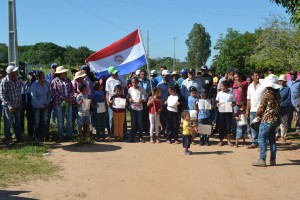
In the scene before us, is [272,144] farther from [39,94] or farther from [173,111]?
[39,94]

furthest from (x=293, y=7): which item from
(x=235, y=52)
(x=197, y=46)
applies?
(x=197, y=46)

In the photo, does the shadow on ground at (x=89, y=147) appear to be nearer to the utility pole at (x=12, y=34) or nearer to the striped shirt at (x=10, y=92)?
the striped shirt at (x=10, y=92)

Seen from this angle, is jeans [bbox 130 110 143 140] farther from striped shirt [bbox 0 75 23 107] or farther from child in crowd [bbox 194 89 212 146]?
striped shirt [bbox 0 75 23 107]

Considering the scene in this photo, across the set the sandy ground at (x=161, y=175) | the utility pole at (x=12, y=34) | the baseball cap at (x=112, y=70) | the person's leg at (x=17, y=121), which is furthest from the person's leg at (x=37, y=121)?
the baseball cap at (x=112, y=70)

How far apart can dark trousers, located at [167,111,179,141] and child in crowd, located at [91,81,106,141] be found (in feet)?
5.66

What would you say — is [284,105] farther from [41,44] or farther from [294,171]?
[41,44]

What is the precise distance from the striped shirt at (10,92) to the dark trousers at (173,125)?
382 cm

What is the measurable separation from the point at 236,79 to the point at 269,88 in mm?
2638

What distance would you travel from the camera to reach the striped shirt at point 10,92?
870 cm

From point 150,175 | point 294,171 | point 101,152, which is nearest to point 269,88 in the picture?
point 294,171

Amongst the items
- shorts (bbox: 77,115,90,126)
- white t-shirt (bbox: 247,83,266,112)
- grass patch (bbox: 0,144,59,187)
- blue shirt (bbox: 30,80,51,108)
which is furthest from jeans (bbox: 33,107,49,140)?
white t-shirt (bbox: 247,83,266,112)

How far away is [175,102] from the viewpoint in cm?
947

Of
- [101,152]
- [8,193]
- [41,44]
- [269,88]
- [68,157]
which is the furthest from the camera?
[41,44]

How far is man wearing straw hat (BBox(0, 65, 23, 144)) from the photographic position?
8719 millimetres
